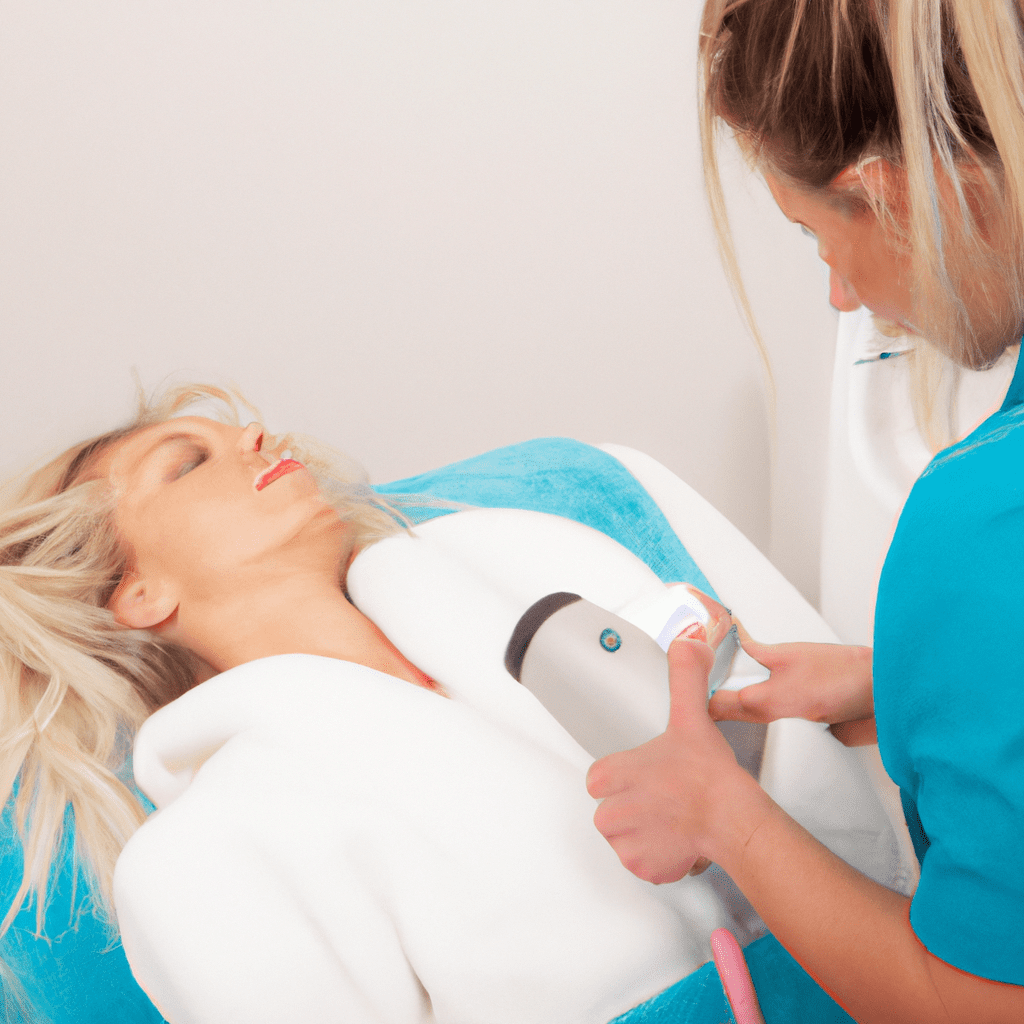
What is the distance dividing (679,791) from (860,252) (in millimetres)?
381

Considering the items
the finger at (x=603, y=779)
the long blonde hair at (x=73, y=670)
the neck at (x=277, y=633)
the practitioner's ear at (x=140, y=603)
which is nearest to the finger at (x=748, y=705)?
the finger at (x=603, y=779)

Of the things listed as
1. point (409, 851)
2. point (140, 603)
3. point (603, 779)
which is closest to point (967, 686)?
point (603, 779)

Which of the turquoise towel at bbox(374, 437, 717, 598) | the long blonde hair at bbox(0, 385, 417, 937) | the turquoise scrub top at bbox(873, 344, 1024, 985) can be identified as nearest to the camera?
the turquoise scrub top at bbox(873, 344, 1024, 985)

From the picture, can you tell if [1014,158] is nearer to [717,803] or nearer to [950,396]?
[717,803]

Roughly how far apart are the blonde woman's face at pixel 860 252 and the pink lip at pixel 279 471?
0.49 metres

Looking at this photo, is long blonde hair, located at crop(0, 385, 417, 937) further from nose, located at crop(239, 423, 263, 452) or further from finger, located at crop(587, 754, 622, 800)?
finger, located at crop(587, 754, 622, 800)

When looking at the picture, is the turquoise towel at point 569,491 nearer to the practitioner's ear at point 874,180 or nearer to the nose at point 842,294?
the nose at point 842,294

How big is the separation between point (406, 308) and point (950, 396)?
2.03 feet

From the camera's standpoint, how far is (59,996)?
1.98 feet

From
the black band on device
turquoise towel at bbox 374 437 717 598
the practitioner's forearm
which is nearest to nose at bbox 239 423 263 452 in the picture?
turquoise towel at bbox 374 437 717 598

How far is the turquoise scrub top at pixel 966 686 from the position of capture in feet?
1.33

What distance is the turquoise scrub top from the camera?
1.33 ft

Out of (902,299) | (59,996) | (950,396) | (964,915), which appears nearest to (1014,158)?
(902,299)

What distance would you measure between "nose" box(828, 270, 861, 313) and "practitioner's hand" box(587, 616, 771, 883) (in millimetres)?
283
